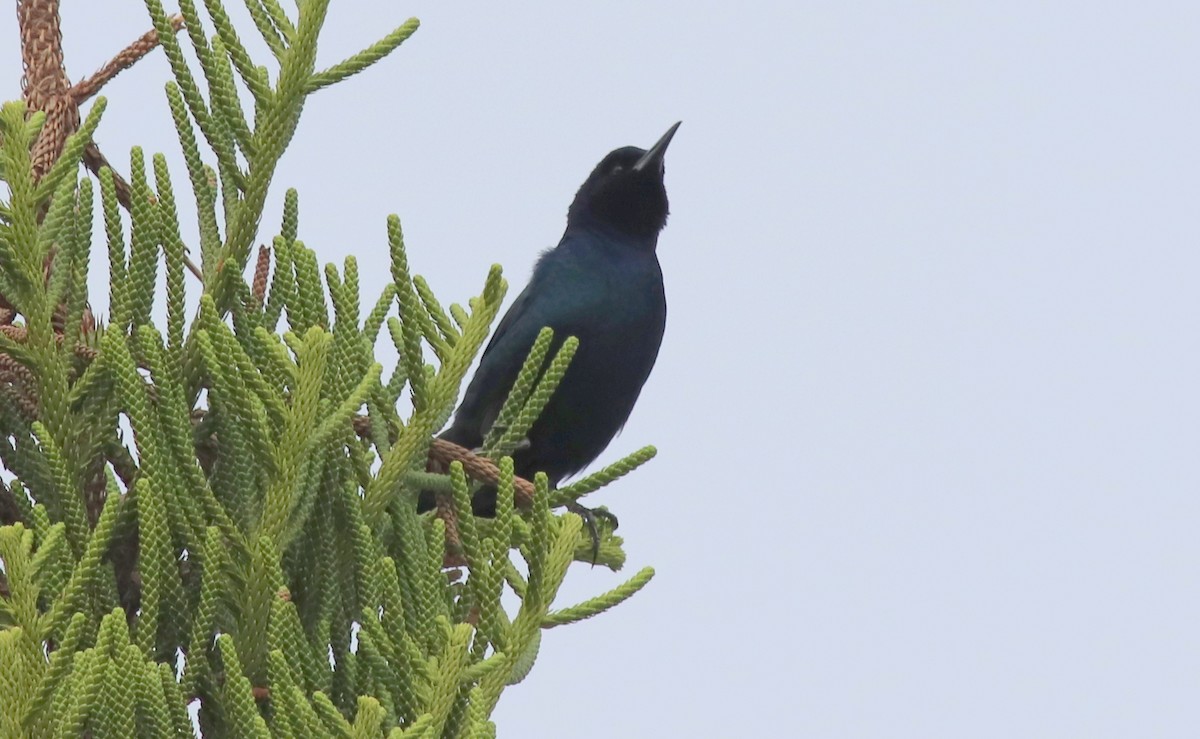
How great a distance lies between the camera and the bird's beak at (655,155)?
5305 mm

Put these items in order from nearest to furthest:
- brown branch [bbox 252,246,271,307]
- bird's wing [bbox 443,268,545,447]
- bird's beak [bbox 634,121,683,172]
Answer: brown branch [bbox 252,246,271,307], bird's wing [bbox 443,268,545,447], bird's beak [bbox 634,121,683,172]

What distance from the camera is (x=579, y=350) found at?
14.5 feet

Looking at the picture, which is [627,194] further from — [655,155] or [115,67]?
[115,67]

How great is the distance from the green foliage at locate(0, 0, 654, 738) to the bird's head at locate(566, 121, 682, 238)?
236cm

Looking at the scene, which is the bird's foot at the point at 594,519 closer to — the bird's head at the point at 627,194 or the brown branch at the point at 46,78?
the brown branch at the point at 46,78

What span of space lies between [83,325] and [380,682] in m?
0.82

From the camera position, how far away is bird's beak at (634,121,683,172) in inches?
209

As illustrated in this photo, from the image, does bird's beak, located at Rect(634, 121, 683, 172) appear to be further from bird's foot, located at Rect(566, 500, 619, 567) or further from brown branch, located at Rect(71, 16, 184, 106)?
brown branch, located at Rect(71, 16, 184, 106)

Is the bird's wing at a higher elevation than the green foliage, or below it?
higher

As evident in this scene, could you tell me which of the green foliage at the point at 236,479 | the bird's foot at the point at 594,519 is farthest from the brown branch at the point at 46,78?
the bird's foot at the point at 594,519

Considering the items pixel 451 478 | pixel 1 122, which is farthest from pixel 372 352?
pixel 1 122

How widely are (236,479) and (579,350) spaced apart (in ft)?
6.45

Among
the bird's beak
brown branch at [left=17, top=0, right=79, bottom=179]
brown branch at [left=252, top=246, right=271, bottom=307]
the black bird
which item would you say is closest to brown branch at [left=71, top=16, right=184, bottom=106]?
brown branch at [left=17, top=0, right=79, bottom=179]

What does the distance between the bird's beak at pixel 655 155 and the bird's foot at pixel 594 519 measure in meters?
2.13
